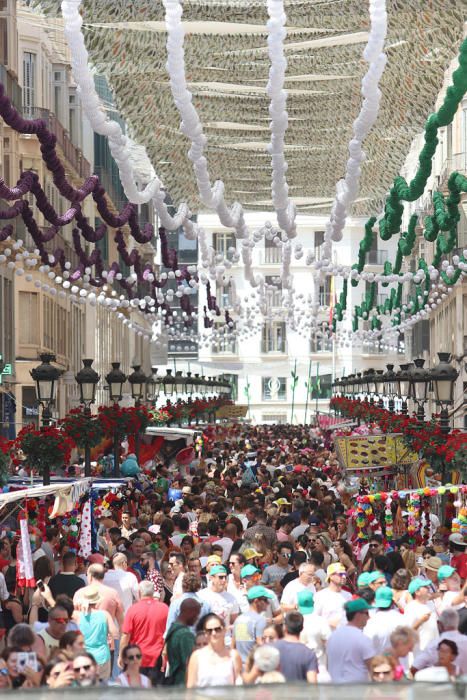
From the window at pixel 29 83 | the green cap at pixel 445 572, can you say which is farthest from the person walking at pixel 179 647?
the window at pixel 29 83

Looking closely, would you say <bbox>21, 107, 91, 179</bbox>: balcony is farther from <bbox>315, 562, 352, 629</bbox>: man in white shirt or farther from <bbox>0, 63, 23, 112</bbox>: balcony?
<bbox>315, 562, 352, 629</bbox>: man in white shirt

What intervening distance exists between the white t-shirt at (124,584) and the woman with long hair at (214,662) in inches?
133

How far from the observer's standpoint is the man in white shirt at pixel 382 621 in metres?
10.7

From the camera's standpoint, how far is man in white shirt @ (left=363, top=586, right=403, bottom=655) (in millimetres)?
10656

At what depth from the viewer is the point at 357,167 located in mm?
17703

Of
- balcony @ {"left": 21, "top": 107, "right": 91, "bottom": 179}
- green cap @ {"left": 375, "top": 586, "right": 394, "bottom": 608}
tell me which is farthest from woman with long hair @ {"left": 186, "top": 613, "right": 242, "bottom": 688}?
balcony @ {"left": 21, "top": 107, "right": 91, "bottom": 179}

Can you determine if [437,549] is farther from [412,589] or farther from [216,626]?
[216,626]

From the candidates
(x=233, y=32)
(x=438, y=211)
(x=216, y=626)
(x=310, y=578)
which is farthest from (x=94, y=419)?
(x=216, y=626)

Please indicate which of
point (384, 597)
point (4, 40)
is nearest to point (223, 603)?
point (384, 597)

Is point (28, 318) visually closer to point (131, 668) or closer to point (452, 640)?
point (131, 668)

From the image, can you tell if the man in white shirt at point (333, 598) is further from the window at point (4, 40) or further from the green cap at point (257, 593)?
the window at point (4, 40)

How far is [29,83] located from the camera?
146 ft

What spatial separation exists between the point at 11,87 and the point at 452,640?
29045 mm

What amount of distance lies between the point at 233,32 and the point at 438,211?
5929 millimetres
